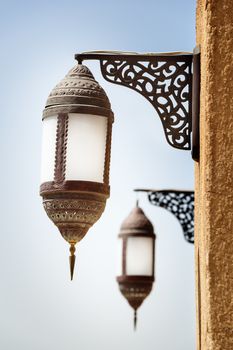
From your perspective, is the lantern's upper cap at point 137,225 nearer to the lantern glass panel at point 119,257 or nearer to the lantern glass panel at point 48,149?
the lantern glass panel at point 119,257

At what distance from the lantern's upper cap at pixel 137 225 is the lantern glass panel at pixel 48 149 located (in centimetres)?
547

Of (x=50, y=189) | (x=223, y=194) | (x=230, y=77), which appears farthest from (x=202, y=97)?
(x=50, y=189)

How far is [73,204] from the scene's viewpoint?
496cm

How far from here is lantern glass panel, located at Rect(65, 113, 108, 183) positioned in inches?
196

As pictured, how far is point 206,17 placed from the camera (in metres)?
4.53

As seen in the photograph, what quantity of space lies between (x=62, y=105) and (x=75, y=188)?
1.46ft

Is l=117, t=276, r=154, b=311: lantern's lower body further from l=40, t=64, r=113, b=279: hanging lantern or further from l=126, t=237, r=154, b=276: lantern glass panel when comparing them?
l=40, t=64, r=113, b=279: hanging lantern

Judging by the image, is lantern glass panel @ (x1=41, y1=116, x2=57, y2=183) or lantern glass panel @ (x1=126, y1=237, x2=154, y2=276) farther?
lantern glass panel @ (x1=126, y1=237, x2=154, y2=276)

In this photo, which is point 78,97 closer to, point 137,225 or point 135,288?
point 135,288

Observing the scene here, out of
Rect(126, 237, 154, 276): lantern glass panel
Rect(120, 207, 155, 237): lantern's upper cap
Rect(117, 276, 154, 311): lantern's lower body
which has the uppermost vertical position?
Rect(120, 207, 155, 237): lantern's upper cap

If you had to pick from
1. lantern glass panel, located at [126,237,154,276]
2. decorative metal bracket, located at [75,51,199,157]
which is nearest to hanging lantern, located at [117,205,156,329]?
lantern glass panel, located at [126,237,154,276]

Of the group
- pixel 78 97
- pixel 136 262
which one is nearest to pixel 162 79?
pixel 78 97

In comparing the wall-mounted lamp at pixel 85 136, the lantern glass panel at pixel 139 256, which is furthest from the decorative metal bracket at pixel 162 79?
the lantern glass panel at pixel 139 256

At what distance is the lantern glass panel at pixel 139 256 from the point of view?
1018 centimetres
